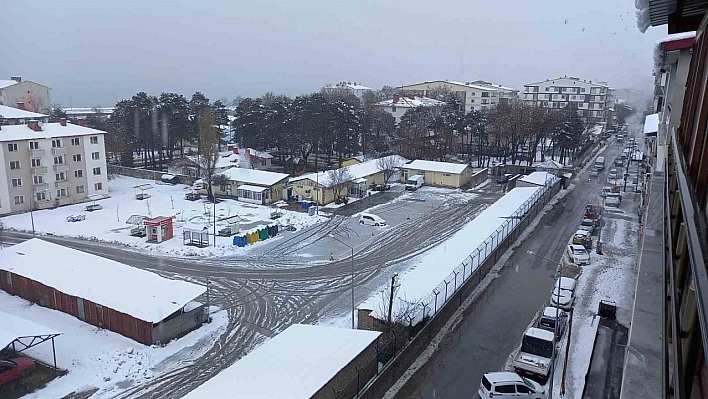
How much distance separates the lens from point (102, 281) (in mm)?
10570

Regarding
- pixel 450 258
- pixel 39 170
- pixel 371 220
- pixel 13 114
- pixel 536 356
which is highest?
pixel 13 114

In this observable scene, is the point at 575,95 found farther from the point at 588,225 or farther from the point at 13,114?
the point at 13,114

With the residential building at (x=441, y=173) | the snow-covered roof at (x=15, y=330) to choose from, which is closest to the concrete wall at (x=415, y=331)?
the snow-covered roof at (x=15, y=330)

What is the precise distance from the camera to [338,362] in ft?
23.6

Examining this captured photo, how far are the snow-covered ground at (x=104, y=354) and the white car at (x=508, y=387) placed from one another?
5038 millimetres

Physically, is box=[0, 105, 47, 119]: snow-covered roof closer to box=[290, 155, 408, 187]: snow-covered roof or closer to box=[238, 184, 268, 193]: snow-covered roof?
box=[238, 184, 268, 193]: snow-covered roof

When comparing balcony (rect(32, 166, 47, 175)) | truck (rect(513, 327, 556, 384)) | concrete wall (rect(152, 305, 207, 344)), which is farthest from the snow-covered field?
truck (rect(513, 327, 556, 384))

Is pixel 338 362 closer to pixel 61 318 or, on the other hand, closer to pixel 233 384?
pixel 233 384

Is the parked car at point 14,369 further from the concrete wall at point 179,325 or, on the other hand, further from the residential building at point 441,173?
the residential building at point 441,173

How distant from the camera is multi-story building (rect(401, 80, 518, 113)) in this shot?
153ft

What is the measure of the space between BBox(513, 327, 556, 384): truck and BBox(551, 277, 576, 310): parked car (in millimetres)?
1645

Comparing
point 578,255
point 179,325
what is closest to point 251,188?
point 179,325

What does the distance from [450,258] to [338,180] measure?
9.46m

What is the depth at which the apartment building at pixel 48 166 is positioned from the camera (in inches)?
751
